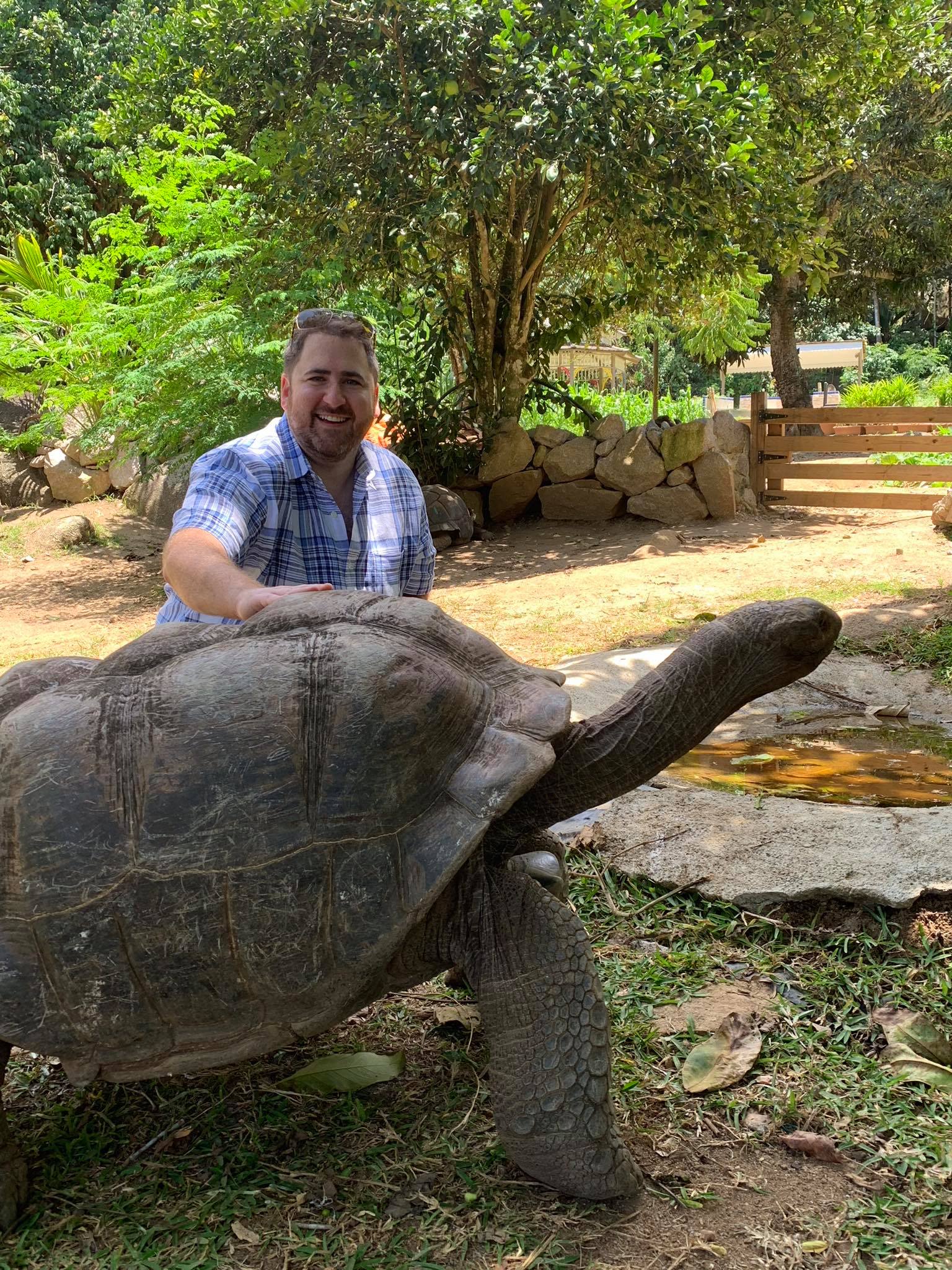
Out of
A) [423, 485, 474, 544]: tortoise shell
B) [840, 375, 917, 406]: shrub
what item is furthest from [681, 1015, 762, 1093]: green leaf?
[840, 375, 917, 406]: shrub

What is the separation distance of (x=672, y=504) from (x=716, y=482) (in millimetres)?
518

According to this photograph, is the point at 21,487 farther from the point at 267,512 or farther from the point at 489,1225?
the point at 489,1225

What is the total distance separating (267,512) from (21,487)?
11.9 metres

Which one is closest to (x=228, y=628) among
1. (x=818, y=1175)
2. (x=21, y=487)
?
(x=818, y=1175)

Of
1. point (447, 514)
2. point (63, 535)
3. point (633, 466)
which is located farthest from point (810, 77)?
point (63, 535)

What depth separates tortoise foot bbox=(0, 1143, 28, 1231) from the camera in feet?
6.31

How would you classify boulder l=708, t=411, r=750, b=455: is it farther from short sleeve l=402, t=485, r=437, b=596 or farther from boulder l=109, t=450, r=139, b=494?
short sleeve l=402, t=485, r=437, b=596

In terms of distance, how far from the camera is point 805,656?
2109 millimetres

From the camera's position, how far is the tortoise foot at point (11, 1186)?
6.31 ft

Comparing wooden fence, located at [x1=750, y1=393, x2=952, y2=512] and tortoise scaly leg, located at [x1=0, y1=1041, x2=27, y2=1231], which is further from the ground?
wooden fence, located at [x1=750, y1=393, x2=952, y2=512]

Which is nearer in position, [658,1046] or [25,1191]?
[25,1191]

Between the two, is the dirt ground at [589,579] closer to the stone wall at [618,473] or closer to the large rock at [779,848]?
the stone wall at [618,473]

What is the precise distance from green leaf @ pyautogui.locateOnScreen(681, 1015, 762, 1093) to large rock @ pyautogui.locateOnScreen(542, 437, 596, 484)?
925 cm

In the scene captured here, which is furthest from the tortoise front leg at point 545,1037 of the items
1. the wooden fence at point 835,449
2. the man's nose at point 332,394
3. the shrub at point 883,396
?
the shrub at point 883,396
